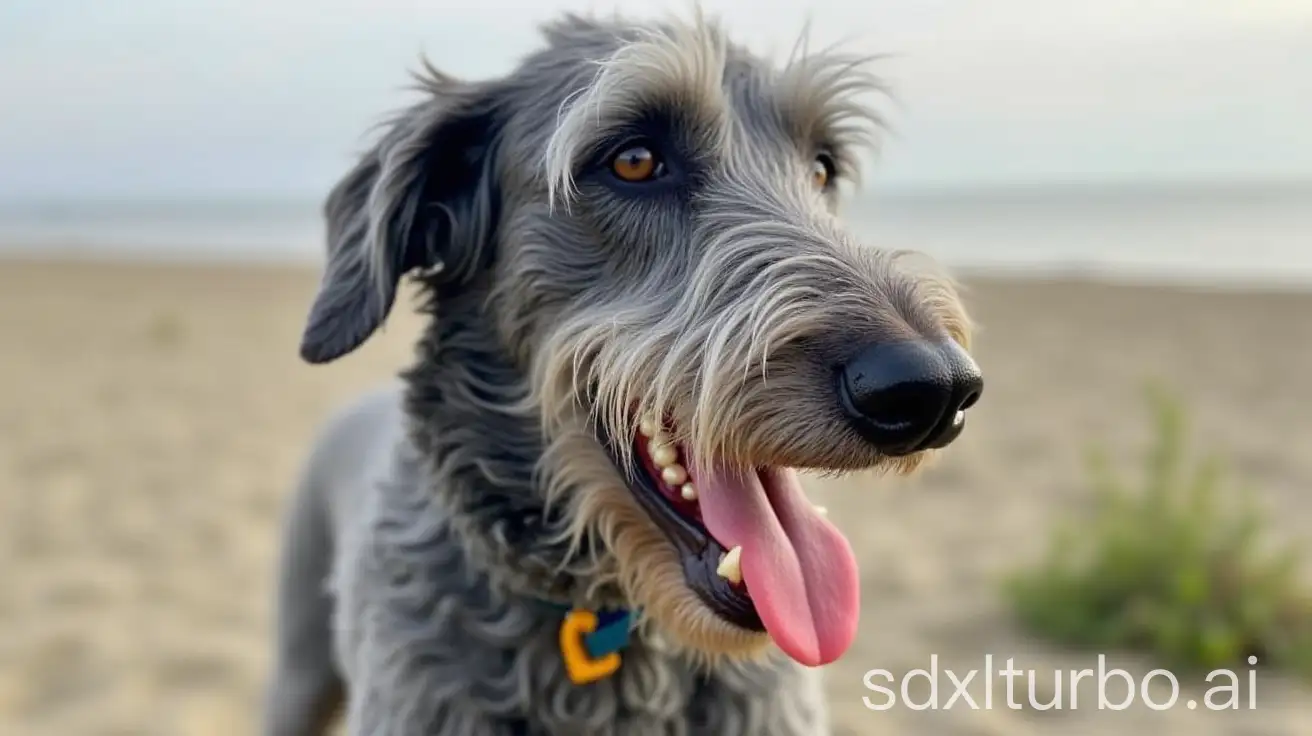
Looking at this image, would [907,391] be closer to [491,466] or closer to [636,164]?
[636,164]

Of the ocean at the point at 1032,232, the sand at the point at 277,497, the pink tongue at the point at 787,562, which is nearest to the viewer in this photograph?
the pink tongue at the point at 787,562

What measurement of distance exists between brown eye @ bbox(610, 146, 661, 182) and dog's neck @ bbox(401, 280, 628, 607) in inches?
20.6

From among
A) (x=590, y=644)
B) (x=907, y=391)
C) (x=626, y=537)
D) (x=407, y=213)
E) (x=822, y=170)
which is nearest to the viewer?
(x=907, y=391)

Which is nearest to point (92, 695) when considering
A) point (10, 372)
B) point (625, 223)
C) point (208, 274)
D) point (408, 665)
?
point (408, 665)

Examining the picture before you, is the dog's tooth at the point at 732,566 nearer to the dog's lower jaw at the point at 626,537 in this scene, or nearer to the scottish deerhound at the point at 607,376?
the scottish deerhound at the point at 607,376

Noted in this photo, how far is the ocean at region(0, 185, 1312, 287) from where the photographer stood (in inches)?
869

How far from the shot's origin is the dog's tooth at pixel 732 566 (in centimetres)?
264

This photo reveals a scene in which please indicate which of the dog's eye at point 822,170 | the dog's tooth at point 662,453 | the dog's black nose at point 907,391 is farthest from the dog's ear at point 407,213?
the dog's black nose at point 907,391

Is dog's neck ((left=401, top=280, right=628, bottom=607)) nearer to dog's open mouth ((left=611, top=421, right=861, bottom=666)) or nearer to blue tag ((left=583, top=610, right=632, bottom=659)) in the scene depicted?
blue tag ((left=583, top=610, right=632, bottom=659))

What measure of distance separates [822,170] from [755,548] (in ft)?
4.06

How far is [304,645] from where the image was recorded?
170 inches

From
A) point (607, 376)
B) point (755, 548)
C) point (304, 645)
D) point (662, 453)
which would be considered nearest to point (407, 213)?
point (607, 376)

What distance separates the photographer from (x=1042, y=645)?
220 inches

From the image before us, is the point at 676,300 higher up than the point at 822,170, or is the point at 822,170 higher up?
the point at 822,170
